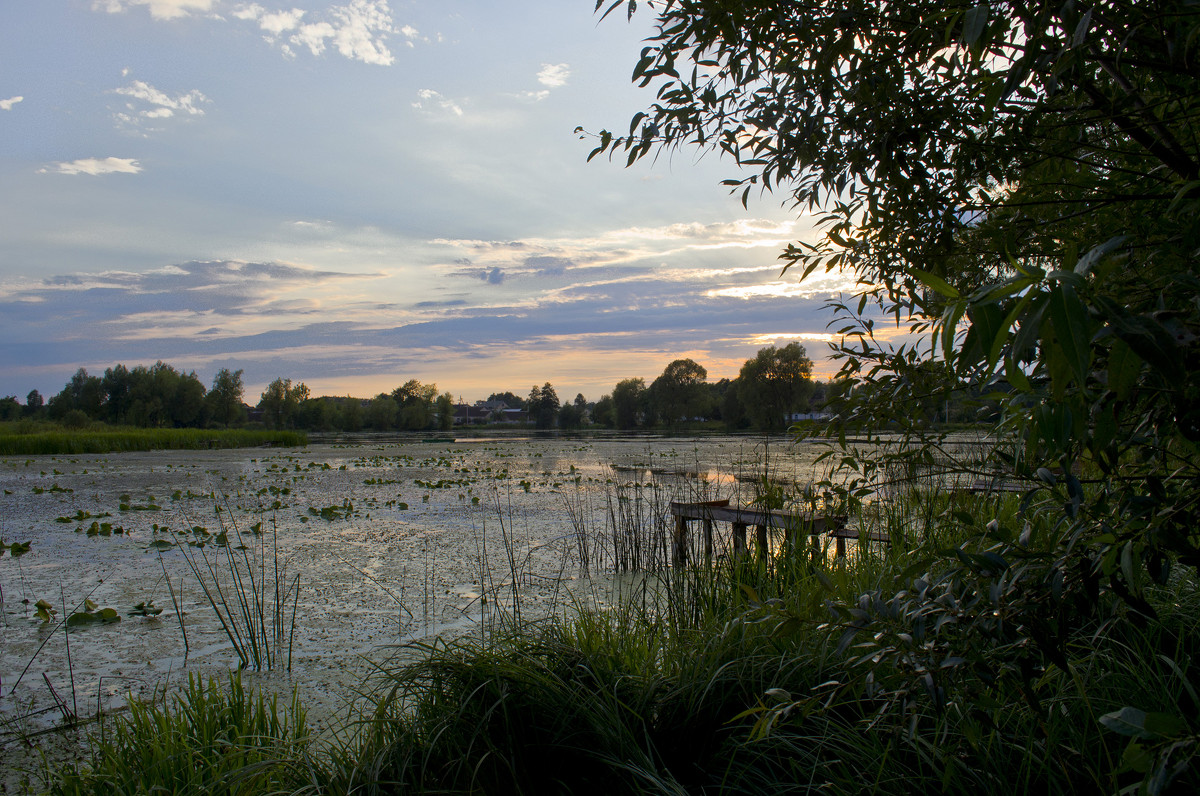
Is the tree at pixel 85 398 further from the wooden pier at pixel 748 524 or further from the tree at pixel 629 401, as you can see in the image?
the wooden pier at pixel 748 524

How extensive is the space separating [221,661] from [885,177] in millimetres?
3962

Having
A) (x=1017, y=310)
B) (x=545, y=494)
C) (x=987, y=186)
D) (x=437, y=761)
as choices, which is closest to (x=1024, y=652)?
(x=1017, y=310)

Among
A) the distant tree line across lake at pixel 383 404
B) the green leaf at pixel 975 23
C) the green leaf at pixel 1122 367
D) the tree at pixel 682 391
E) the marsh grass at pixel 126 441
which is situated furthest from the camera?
the tree at pixel 682 391

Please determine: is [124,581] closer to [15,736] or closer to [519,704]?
[15,736]

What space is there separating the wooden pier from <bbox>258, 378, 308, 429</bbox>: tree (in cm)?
6418

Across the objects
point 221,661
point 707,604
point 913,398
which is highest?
point 913,398

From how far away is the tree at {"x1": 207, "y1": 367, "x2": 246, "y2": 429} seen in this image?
55531 mm

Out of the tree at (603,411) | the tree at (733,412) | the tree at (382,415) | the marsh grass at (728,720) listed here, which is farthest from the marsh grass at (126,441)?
the tree at (603,411)

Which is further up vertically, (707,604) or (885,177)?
(885,177)

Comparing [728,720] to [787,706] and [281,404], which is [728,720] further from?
[281,404]

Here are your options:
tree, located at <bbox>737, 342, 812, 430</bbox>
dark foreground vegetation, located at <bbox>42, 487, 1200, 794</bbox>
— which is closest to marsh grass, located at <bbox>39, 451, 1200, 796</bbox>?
dark foreground vegetation, located at <bbox>42, 487, 1200, 794</bbox>

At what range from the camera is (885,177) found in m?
1.60

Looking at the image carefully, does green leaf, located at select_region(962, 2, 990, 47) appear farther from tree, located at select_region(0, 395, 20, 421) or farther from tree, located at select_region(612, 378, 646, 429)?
tree, located at select_region(0, 395, 20, 421)

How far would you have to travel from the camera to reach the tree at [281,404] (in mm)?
63000
